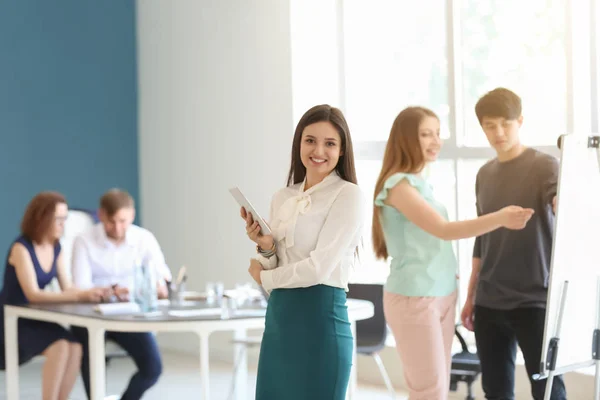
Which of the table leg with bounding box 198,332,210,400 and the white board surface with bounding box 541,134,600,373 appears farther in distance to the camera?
the table leg with bounding box 198,332,210,400

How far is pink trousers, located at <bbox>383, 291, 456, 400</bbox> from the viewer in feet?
10.8

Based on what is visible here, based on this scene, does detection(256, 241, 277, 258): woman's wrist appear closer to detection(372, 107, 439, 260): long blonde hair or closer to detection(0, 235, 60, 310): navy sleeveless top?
detection(372, 107, 439, 260): long blonde hair

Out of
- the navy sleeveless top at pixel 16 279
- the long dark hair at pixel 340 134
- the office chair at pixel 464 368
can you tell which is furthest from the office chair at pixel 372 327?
the long dark hair at pixel 340 134

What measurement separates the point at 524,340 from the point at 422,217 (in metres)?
0.58

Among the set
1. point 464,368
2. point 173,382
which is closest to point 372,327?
point 464,368

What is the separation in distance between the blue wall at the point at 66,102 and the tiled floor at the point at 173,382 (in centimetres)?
114

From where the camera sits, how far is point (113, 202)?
201 inches

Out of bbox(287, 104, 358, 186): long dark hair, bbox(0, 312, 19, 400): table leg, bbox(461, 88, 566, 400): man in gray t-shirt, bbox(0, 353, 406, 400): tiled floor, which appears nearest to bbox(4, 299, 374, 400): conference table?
bbox(0, 312, 19, 400): table leg

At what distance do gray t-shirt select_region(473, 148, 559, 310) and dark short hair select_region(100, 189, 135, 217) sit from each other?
219 cm

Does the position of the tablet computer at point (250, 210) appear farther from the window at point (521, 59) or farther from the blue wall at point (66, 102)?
the blue wall at point (66, 102)

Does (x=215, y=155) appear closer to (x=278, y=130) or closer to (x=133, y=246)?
(x=278, y=130)

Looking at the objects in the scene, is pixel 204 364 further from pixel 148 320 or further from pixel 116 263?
pixel 116 263

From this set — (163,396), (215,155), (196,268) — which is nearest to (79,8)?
(215,155)

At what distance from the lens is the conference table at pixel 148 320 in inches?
167
